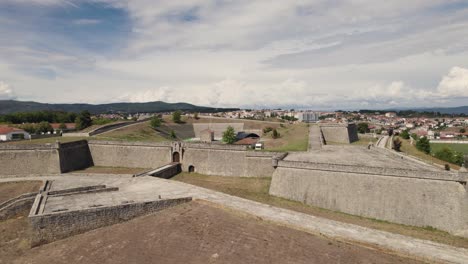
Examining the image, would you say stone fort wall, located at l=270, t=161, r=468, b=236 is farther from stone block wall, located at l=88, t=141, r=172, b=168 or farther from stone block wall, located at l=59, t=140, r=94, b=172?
stone block wall, located at l=59, t=140, r=94, b=172

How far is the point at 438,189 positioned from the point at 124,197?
1950cm

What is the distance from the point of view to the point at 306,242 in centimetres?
1402

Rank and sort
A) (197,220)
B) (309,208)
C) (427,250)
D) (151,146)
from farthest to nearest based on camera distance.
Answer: (151,146)
(309,208)
(197,220)
(427,250)

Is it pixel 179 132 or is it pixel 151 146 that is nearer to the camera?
pixel 151 146

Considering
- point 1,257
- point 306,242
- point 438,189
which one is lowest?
point 1,257

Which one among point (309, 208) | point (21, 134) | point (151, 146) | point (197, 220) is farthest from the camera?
point (21, 134)

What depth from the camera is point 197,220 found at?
16719 mm

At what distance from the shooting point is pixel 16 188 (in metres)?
24.9

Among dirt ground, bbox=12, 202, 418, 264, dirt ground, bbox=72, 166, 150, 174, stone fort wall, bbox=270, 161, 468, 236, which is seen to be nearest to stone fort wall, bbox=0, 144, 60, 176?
dirt ground, bbox=72, 166, 150, 174

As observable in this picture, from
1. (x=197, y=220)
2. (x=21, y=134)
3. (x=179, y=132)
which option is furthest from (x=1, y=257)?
(x=179, y=132)

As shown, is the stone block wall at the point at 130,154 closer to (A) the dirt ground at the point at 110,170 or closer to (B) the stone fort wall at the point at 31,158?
(A) the dirt ground at the point at 110,170

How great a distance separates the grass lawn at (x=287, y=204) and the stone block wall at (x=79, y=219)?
24.6 feet

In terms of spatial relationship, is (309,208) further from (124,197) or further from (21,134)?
(21,134)

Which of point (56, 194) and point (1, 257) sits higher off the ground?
point (56, 194)
